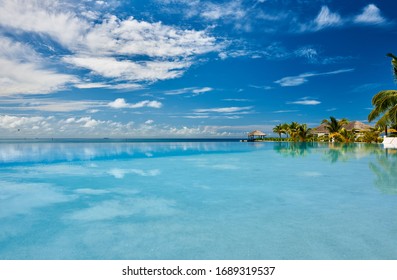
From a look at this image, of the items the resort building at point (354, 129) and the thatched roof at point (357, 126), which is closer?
the resort building at point (354, 129)

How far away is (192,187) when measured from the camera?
6703mm

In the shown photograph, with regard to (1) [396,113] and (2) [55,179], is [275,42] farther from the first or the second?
(2) [55,179]

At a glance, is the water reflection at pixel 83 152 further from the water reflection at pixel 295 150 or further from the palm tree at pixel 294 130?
the palm tree at pixel 294 130

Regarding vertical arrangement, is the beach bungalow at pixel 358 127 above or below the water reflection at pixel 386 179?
above

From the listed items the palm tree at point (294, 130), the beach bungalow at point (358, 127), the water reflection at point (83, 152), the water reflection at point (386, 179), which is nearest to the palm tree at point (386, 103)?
the water reflection at point (386, 179)

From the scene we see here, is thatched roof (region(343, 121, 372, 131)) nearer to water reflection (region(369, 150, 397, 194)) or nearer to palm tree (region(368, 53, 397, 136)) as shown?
palm tree (region(368, 53, 397, 136))

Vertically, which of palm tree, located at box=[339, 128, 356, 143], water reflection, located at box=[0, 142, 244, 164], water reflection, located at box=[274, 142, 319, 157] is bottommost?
water reflection, located at box=[274, 142, 319, 157]

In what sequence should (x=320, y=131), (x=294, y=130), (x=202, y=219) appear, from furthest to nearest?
1. (x=320, y=131)
2. (x=294, y=130)
3. (x=202, y=219)

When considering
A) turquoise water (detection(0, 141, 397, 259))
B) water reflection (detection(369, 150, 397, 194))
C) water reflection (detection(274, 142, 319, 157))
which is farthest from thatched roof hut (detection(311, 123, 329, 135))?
turquoise water (detection(0, 141, 397, 259))

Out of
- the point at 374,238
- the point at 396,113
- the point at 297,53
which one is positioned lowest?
the point at 374,238

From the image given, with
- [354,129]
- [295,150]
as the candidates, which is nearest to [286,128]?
[354,129]

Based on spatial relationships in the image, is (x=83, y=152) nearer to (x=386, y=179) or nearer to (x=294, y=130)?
(x=386, y=179)
